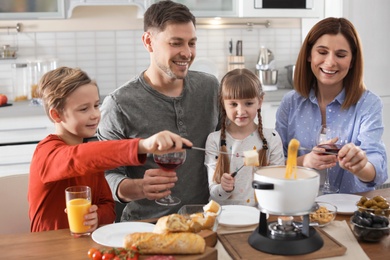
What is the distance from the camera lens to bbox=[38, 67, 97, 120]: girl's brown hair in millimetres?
2146

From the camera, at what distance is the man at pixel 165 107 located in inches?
97.7

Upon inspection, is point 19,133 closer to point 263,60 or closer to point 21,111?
point 21,111

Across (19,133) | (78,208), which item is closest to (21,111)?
(19,133)

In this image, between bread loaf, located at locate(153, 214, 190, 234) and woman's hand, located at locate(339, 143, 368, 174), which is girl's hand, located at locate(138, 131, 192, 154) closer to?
bread loaf, located at locate(153, 214, 190, 234)

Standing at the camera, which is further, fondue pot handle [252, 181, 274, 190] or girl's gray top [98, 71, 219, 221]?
girl's gray top [98, 71, 219, 221]

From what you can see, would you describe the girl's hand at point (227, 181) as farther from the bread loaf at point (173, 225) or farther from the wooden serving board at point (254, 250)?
the bread loaf at point (173, 225)

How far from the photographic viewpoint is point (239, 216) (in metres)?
2.02

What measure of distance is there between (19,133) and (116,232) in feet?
8.00

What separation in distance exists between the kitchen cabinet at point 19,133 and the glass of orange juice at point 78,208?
2295 mm

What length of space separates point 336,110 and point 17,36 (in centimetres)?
283

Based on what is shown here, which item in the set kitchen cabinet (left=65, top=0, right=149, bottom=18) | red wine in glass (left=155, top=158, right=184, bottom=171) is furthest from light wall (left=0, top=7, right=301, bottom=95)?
red wine in glass (left=155, top=158, right=184, bottom=171)

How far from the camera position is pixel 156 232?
1.74m

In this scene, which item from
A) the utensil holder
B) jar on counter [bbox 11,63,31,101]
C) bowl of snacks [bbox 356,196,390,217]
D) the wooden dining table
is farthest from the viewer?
the utensil holder

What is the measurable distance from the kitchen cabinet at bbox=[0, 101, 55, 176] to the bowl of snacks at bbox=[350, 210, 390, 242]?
2738mm
